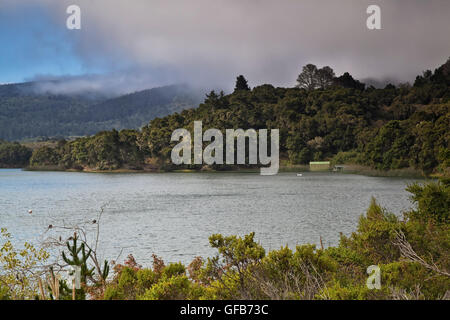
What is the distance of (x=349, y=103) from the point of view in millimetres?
84750

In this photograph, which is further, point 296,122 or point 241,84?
point 241,84

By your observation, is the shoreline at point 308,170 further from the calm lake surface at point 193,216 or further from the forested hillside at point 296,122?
the calm lake surface at point 193,216

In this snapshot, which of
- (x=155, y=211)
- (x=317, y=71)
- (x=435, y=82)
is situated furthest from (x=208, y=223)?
(x=317, y=71)

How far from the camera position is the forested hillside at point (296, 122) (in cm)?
7581

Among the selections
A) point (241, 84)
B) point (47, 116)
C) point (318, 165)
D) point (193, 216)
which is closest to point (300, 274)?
point (193, 216)

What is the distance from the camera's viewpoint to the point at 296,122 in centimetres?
8262

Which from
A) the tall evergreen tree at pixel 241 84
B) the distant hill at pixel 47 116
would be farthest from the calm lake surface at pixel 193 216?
the distant hill at pixel 47 116

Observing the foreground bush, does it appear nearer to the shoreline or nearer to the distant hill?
the shoreline

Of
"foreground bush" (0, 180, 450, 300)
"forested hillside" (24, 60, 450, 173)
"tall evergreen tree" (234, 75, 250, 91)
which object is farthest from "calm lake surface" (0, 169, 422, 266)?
"tall evergreen tree" (234, 75, 250, 91)

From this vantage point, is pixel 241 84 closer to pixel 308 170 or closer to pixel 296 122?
pixel 296 122

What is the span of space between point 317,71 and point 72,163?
56.9 m

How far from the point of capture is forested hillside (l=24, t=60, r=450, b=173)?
75812 millimetres
